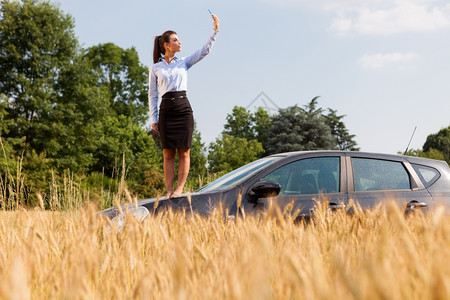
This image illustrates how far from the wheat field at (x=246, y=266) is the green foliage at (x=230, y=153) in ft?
133

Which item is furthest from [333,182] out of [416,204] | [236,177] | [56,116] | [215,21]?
[56,116]

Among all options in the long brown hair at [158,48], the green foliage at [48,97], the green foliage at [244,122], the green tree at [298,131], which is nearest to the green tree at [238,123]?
the green foliage at [244,122]

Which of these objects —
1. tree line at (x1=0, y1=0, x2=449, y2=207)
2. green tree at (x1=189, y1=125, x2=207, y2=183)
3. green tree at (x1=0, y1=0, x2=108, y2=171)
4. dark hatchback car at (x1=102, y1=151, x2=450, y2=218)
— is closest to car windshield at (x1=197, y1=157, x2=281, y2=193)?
dark hatchback car at (x1=102, y1=151, x2=450, y2=218)

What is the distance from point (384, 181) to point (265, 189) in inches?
61.3

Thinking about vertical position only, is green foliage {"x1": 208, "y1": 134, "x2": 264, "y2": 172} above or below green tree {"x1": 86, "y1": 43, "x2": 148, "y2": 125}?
below

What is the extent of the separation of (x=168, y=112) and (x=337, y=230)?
126 inches

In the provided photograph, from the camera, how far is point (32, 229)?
6.22 ft

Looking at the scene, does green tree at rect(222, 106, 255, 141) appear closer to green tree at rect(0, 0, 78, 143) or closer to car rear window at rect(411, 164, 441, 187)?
green tree at rect(0, 0, 78, 143)

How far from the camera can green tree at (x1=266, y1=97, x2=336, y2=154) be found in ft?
145

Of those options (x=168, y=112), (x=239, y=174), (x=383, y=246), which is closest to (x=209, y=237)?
(x=383, y=246)

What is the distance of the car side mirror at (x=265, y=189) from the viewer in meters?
4.25

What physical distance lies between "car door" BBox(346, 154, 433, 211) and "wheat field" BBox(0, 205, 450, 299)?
2.45m

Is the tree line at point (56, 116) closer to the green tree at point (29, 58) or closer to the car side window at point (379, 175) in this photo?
the green tree at point (29, 58)

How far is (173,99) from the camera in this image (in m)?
5.23
